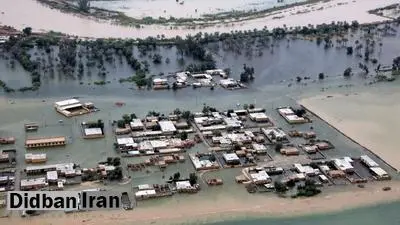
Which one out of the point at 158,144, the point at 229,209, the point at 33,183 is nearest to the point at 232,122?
the point at 158,144

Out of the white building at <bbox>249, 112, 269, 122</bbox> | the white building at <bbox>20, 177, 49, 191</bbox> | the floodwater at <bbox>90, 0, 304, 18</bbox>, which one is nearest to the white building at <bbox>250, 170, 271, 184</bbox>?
the white building at <bbox>249, 112, 269, 122</bbox>

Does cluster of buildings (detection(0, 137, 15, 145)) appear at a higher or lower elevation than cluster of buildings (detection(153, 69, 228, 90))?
lower

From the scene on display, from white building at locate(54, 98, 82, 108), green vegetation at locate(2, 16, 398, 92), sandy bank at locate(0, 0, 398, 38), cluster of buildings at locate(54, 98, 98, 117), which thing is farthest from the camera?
sandy bank at locate(0, 0, 398, 38)

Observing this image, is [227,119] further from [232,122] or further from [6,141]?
[6,141]

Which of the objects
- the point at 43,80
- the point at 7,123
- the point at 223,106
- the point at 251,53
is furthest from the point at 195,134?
the point at 251,53

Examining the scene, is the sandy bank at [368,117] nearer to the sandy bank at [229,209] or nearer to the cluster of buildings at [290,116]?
the cluster of buildings at [290,116]

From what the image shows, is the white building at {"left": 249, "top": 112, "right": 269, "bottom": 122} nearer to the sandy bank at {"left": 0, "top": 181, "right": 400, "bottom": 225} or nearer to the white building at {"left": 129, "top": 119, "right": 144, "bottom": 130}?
the white building at {"left": 129, "top": 119, "right": 144, "bottom": 130}
